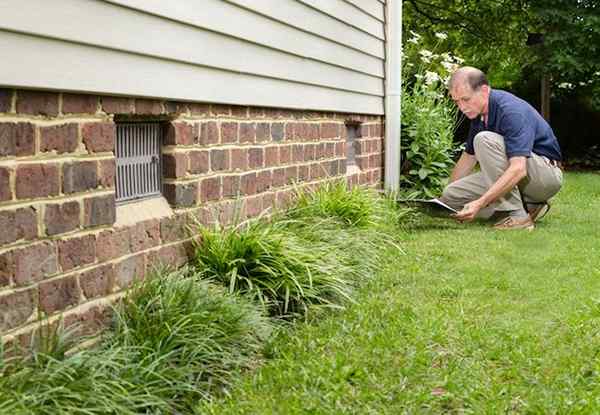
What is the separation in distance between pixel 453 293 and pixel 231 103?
5.02ft

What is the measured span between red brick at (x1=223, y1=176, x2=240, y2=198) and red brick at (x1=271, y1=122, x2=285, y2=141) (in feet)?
2.23

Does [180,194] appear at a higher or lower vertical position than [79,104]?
lower

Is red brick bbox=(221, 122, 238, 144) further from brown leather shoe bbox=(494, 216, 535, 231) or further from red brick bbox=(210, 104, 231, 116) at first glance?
brown leather shoe bbox=(494, 216, 535, 231)

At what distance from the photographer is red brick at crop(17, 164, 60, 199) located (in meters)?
2.66

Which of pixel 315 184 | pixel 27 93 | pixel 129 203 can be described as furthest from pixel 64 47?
pixel 315 184

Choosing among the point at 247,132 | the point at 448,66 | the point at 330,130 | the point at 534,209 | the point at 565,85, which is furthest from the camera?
the point at 565,85

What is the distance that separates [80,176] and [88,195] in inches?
3.6

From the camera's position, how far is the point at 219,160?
14.1 ft

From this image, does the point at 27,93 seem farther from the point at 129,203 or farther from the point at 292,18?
the point at 292,18

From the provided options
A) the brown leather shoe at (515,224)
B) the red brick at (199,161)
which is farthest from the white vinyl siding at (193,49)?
the brown leather shoe at (515,224)

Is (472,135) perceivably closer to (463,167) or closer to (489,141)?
(463,167)

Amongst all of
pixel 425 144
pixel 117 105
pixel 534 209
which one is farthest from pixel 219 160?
pixel 425 144

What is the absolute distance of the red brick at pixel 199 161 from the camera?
4.00 metres

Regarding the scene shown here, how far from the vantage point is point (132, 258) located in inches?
134
